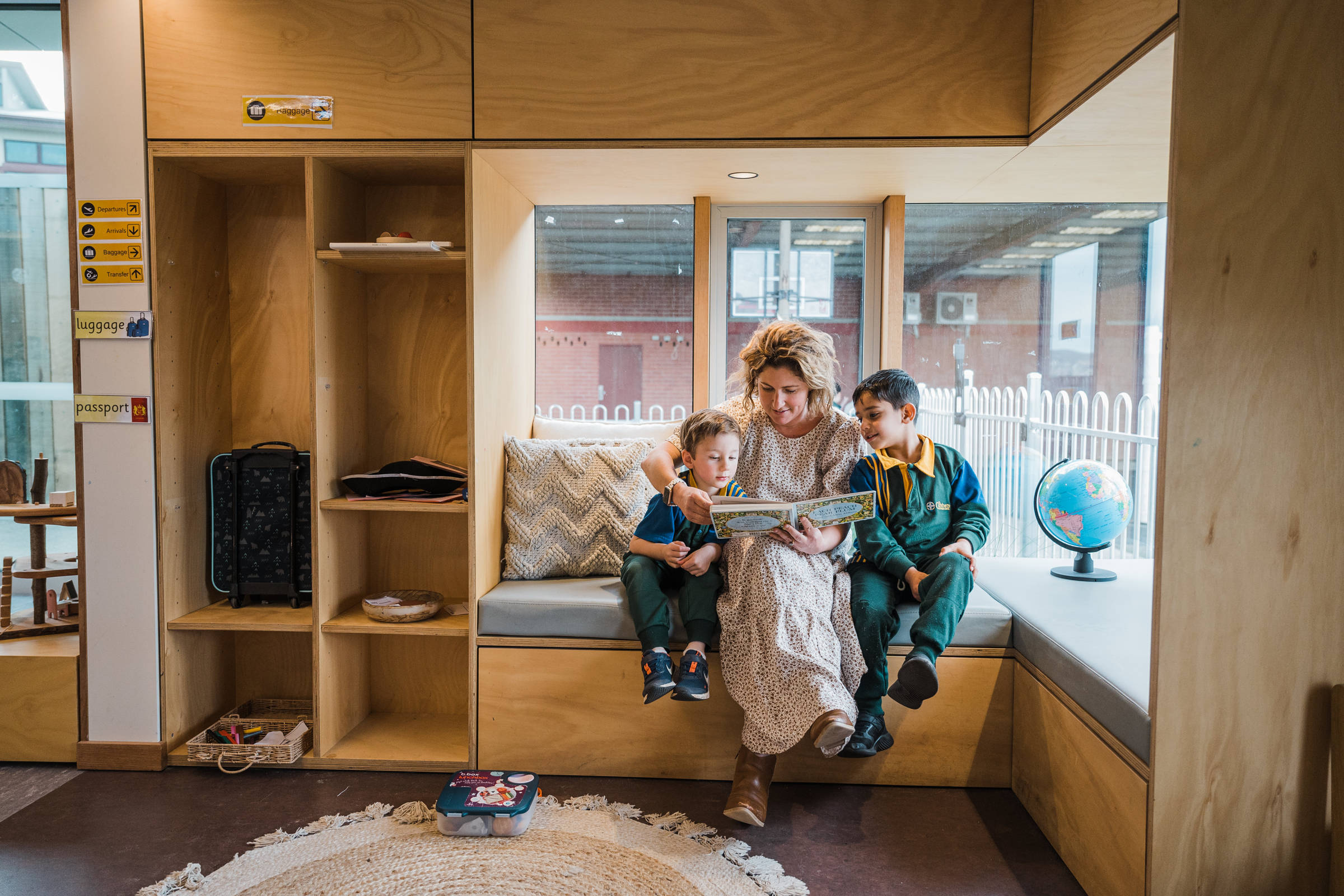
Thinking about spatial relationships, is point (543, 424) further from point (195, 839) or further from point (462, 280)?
point (195, 839)

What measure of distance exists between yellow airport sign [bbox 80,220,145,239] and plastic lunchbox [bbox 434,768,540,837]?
1830 mm

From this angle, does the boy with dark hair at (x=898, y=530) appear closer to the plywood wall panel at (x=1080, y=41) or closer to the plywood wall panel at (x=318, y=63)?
the plywood wall panel at (x=1080, y=41)

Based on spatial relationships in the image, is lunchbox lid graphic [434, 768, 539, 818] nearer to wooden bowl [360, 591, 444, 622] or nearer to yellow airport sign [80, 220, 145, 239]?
wooden bowl [360, 591, 444, 622]

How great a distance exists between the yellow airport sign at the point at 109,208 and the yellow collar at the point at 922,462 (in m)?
2.30

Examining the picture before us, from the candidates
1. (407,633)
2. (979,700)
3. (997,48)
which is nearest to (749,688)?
(979,700)

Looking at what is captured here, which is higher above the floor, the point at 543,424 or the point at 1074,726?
the point at 543,424

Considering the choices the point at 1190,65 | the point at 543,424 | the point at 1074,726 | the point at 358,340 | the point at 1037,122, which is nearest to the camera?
the point at 1190,65

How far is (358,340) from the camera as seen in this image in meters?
2.79

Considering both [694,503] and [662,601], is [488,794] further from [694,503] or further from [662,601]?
[694,503]

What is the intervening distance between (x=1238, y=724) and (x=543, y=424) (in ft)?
7.28

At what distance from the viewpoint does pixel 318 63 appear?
2.37 meters

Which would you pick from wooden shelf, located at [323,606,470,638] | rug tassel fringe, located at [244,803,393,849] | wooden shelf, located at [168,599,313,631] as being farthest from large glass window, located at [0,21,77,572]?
rug tassel fringe, located at [244,803,393,849]

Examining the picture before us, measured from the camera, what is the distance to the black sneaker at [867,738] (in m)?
2.16

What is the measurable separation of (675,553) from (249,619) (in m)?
1.34
